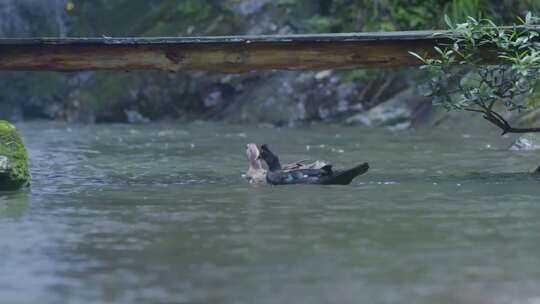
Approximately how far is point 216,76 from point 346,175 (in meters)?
13.4

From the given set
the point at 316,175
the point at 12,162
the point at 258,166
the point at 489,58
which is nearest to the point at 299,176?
the point at 316,175

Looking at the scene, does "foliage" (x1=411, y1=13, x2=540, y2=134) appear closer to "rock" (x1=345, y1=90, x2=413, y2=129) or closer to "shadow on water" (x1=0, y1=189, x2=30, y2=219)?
"shadow on water" (x1=0, y1=189, x2=30, y2=219)

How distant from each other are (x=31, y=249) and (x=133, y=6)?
19.4 meters

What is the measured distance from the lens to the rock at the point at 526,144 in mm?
14062

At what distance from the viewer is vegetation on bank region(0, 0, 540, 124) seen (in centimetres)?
2088

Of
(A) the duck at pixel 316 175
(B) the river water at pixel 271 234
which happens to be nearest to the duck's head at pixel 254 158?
(B) the river water at pixel 271 234

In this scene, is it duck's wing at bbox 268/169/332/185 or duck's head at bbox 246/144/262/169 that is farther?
duck's head at bbox 246/144/262/169

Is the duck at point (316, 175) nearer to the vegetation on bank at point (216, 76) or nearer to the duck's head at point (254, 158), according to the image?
the duck's head at point (254, 158)

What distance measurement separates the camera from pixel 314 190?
9.63 metres

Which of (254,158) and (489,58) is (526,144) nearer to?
(489,58)

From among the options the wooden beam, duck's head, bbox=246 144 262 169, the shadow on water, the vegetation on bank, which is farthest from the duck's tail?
the vegetation on bank

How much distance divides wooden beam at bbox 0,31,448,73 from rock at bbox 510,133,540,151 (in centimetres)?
365

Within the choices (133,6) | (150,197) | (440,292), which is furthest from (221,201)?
(133,6)

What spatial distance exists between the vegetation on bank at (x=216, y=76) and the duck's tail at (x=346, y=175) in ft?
31.8
